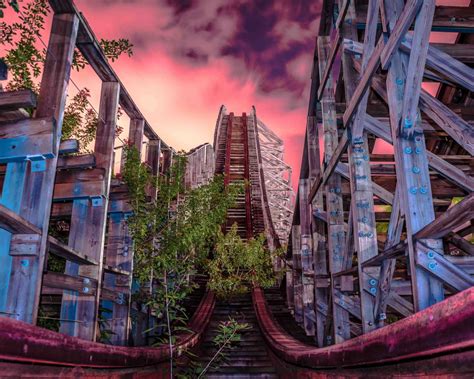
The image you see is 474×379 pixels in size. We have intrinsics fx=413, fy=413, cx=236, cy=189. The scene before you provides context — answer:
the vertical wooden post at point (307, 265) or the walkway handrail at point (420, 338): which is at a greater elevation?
the vertical wooden post at point (307, 265)

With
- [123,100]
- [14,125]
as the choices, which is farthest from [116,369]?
[123,100]

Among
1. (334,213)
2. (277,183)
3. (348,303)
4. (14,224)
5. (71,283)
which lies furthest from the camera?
(277,183)

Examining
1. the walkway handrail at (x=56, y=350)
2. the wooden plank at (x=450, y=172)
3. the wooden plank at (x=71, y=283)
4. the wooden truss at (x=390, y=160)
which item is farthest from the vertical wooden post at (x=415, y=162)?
the wooden plank at (x=71, y=283)

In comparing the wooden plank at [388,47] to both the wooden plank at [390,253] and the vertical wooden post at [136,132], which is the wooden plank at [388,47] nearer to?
the wooden plank at [390,253]

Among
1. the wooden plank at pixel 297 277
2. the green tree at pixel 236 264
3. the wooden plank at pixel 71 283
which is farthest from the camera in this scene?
the green tree at pixel 236 264

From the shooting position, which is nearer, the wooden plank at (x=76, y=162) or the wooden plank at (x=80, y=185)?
the wooden plank at (x=76, y=162)

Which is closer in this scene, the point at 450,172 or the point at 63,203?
the point at 450,172

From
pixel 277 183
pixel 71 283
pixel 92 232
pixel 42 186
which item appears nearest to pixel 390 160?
pixel 92 232

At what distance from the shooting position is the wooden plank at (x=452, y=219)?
1951 mm

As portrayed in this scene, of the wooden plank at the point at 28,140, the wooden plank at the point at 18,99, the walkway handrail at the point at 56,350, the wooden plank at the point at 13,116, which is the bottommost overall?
the walkway handrail at the point at 56,350

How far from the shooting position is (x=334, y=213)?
18.0 feet

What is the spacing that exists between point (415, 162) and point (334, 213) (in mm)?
2803

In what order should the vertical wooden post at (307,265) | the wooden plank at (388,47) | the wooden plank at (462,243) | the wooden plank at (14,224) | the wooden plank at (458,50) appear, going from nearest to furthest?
the wooden plank at (14,224) < the wooden plank at (388,47) < the wooden plank at (458,50) < the wooden plank at (462,243) < the vertical wooden post at (307,265)

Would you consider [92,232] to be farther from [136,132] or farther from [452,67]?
[452,67]
